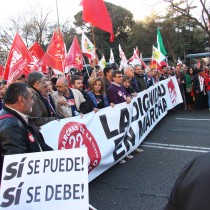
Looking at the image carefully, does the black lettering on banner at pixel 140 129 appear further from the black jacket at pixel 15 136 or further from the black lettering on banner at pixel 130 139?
the black jacket at pixel 15 136

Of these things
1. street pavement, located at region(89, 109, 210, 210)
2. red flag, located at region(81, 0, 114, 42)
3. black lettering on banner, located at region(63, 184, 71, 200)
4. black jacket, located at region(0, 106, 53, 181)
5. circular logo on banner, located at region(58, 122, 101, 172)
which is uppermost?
red flag, located at region(81, 0, 114, 42)

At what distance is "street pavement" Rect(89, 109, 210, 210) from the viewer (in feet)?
13.2

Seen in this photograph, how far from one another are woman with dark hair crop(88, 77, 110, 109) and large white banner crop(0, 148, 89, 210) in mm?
3259

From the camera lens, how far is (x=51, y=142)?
402cm

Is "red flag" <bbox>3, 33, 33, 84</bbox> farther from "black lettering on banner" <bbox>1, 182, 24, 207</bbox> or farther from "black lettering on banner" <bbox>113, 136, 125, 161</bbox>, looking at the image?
"black lettering on banner" <bbox>1, 182, 24, 207</bbox>

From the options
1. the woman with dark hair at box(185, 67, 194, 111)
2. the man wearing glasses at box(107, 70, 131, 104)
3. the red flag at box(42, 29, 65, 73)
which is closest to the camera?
the man wearing glasses at box(107, 70, 131, 104)

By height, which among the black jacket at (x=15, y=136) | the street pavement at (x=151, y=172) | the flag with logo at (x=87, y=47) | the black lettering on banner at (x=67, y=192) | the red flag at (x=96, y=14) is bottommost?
the street pavement at (x=151, y=172)

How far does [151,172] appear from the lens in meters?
4.99

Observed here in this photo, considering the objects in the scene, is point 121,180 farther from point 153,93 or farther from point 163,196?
point 153,93

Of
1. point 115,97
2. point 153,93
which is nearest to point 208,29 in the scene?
point 153,93

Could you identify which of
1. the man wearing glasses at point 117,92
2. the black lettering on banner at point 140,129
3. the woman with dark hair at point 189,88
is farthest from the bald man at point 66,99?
the woman with dark hair at point 189,88

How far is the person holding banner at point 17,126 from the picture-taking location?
2449mm

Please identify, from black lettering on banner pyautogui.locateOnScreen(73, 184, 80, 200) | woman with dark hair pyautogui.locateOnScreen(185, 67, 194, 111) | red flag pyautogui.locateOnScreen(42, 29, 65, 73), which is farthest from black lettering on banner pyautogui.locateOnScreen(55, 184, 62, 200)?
woman with dark hair pyautogui.locateOnScreen(185, 67, 194, 111)

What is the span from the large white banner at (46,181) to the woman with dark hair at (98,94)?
3.26m
